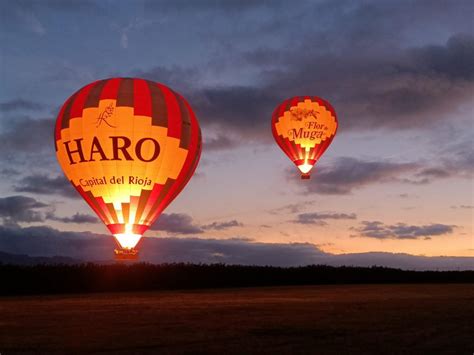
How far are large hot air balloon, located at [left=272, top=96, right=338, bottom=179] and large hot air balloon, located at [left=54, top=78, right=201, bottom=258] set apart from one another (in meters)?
17.5

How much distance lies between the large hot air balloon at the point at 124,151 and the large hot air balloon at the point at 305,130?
1755cm

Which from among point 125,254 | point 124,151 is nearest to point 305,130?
point 124,151

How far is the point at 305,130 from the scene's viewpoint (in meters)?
45.3

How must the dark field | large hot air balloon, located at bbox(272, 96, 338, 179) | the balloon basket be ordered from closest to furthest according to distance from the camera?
the dark field, the balloon basket, large hot air balloon, located at bbox(272, 96, 338, 179)

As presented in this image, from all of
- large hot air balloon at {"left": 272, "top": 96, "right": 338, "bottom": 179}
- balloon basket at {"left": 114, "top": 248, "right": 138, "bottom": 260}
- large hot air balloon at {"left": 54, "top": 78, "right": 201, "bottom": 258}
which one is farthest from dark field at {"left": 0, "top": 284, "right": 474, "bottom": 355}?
large hot air balloon at {"left": 272, "top": 96, "right": 338, "bottom": 179}

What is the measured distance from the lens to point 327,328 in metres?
16.4

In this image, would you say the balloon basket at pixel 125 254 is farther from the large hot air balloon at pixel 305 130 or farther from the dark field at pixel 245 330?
the large hot air balloon at pixel 305 130

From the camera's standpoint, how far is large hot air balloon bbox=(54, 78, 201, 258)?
27.5m

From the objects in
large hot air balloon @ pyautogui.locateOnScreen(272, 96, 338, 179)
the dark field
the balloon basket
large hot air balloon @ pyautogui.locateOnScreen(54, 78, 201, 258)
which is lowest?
the dark field

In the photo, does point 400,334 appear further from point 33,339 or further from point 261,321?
point 33,339

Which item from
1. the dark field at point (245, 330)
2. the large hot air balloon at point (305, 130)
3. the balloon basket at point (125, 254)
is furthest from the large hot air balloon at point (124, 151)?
the large hot air balloon at point (305, 130)

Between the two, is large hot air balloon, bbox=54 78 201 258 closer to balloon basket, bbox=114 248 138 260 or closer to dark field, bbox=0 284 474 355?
balloon basket, bbox=114 248 138 260

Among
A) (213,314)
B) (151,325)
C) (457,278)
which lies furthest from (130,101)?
(457,278)

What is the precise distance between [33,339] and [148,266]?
32.8 metres
